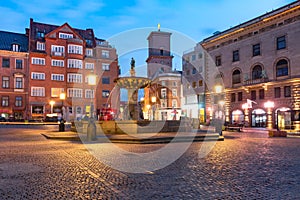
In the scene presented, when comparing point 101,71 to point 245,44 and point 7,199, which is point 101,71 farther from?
point 7,199

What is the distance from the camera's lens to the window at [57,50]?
48.6 metres

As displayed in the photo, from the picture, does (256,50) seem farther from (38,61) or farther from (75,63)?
(38,61)

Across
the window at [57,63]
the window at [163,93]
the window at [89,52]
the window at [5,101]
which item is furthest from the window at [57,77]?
the window at [163,93]

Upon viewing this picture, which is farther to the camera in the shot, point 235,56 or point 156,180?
point 235,56

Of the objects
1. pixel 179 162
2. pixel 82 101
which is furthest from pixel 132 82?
pixel 82 101

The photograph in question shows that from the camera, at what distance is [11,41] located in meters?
49.8

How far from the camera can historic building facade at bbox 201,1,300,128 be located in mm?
31359

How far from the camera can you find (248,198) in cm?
536

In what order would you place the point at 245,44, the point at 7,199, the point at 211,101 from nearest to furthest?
the point at 7,199 < the point at 245,44 < the point at 211,101

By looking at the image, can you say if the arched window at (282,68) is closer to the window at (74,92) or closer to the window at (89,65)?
the window at (89,65)

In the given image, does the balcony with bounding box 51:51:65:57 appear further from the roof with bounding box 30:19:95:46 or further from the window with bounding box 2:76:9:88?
the window with bounding box 2:76:9:88

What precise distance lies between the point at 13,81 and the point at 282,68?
4255 centimetres

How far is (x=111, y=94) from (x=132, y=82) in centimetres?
3271

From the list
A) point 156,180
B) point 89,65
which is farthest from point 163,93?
point 156,180
